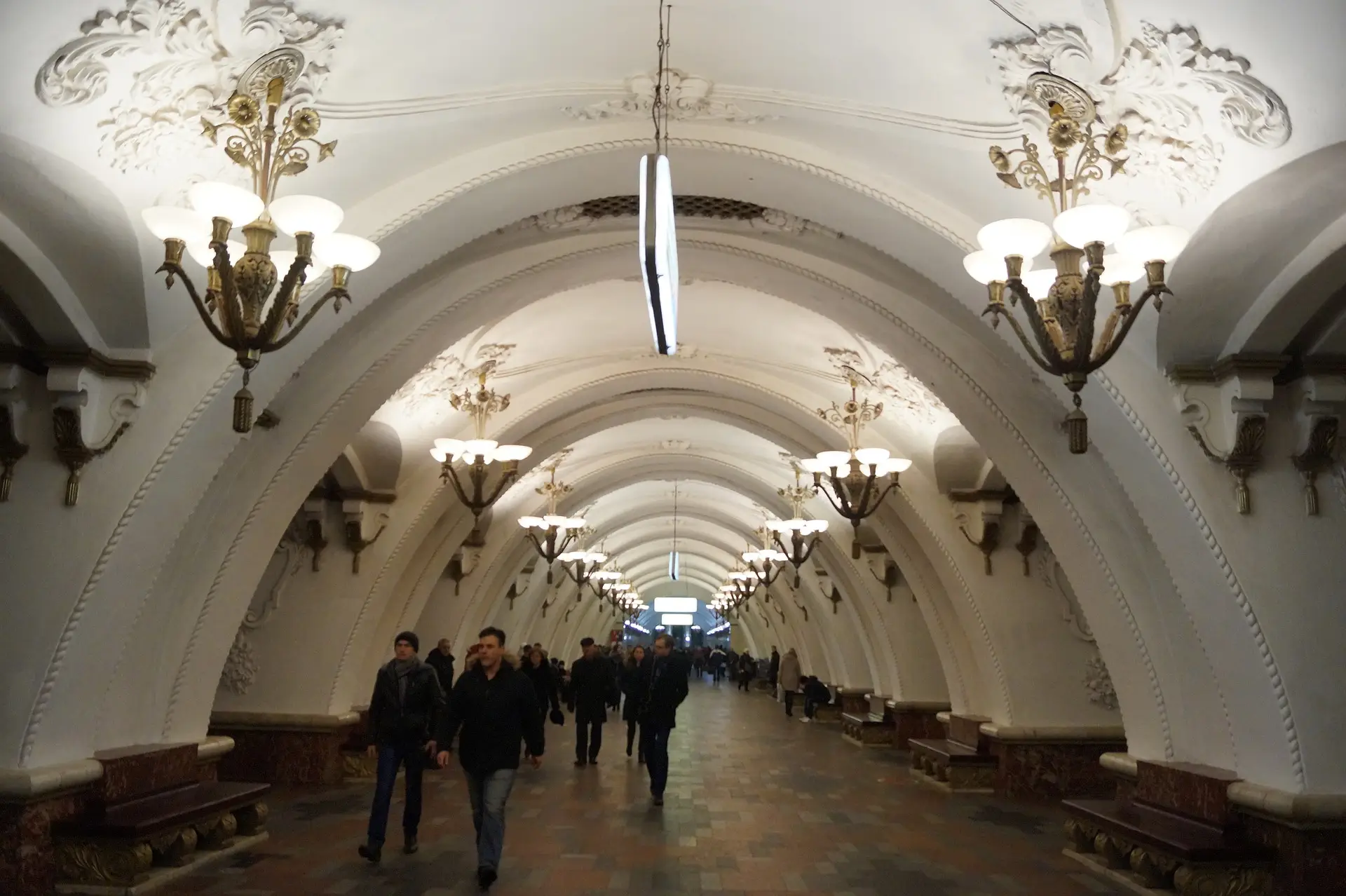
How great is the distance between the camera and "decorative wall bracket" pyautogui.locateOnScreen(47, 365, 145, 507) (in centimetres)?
475

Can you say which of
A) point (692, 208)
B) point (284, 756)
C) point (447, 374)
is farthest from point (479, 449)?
point (284, 756)

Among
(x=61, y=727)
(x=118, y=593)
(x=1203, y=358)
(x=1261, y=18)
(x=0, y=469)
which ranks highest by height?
(x=1261, y=18)

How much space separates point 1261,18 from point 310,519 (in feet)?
26.8

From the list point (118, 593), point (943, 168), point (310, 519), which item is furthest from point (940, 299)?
point (310, 519)

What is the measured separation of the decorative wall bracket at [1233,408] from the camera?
4.75 m

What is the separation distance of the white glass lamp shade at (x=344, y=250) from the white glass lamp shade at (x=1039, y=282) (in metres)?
2.58

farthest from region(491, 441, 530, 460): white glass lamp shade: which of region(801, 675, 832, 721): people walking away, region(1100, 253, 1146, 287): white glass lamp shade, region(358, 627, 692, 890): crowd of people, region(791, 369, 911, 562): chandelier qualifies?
region(801, 675, 832, 721): people walking away

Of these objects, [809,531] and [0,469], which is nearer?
[0,469]

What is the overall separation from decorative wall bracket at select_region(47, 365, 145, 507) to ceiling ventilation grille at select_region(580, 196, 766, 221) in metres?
2.73

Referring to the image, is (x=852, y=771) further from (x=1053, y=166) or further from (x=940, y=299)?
(x=1053, y=166)

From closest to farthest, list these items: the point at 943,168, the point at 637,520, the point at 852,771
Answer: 1. the point at 943,168
2. the point at 852,771
3. the point at 637,520

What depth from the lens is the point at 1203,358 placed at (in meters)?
4.89

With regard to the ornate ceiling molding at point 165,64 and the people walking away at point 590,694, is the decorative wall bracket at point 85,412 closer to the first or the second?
the ornate ceiling molding at point 165,64

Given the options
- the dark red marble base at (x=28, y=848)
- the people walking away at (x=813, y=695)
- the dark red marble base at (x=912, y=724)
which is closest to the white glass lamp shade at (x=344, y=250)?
the dark red marble base at (x=28, y=848)
